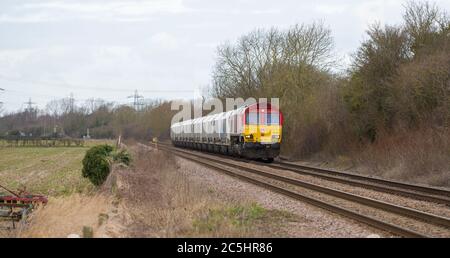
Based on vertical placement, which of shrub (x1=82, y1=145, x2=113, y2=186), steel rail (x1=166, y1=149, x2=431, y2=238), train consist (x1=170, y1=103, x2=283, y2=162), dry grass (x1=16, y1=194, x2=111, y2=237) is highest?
train consist (x1=170, y1=103, x2=283, y2=162)

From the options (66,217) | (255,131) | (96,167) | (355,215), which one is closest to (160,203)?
(66,217)

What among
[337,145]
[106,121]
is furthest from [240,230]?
[106,121]

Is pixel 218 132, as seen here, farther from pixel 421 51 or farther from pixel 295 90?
pixel 421 51

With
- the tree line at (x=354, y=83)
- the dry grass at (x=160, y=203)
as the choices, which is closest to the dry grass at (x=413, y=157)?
the tree line at (x=354, y=83)

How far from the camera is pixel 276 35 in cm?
4841

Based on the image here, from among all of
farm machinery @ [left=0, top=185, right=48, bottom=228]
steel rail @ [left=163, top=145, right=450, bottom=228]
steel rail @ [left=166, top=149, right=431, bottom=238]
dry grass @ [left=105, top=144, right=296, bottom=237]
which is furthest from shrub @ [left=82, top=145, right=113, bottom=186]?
steel rail @ [left=163, top=145, right=450, bottom=228]

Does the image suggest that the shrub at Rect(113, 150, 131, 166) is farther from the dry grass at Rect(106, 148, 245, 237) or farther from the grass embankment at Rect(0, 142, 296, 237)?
the grass embankment at Rect(0, 142, 296, 237)

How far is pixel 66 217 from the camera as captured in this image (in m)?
12.0

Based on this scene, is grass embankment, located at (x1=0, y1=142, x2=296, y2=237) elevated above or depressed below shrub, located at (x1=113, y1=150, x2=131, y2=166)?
below

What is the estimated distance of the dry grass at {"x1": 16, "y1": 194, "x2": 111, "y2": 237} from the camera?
10430 mm

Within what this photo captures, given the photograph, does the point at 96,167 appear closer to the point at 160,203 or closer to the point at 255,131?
the point at 160,203

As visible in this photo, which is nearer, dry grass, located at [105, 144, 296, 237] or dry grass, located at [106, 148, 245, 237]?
dry grass, located at [105, 144, 296, 237]

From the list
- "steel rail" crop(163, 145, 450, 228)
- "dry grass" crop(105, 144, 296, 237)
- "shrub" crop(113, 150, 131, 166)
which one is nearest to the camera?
"dry grass" crop(105, 144, 296, 237)

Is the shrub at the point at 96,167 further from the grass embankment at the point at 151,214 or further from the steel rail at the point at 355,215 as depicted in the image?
the steel rail at the point at 355,215
